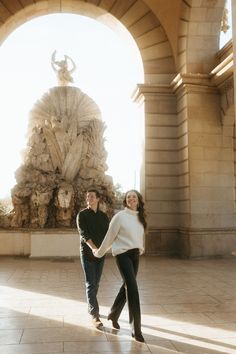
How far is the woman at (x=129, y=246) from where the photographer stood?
4246mm

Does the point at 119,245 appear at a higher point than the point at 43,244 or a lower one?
higher

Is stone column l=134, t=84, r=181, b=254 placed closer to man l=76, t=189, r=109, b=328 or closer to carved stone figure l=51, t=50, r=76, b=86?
carved stone figure l=51, t=50, r=76, b=86

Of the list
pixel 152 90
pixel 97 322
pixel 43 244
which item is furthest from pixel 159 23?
pixel 97 322

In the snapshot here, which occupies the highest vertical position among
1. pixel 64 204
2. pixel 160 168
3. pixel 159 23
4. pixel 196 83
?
pixel 159 23

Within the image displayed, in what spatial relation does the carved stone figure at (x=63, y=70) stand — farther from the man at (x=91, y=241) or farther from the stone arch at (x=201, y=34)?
the man at (x=91, y=241)

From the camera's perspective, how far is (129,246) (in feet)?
14.3

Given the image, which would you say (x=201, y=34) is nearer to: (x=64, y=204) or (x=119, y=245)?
(x=64, y=204)

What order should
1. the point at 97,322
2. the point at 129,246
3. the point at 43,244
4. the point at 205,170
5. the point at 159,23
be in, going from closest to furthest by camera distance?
the point at 129,246, the point at 97,322, the point at 43,244, the point at 205,170, the point at 159,23

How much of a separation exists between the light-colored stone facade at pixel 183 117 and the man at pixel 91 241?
6932mm

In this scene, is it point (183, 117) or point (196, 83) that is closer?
point (196, 83)

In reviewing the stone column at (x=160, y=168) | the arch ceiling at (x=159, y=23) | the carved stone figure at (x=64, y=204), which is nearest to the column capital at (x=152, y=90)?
the stone column at (x=160, y=168)

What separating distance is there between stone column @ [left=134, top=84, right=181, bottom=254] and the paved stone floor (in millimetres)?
3390

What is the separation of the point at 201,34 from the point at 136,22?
93.0 inches

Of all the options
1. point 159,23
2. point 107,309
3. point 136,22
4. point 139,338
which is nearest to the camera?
point 139,338
